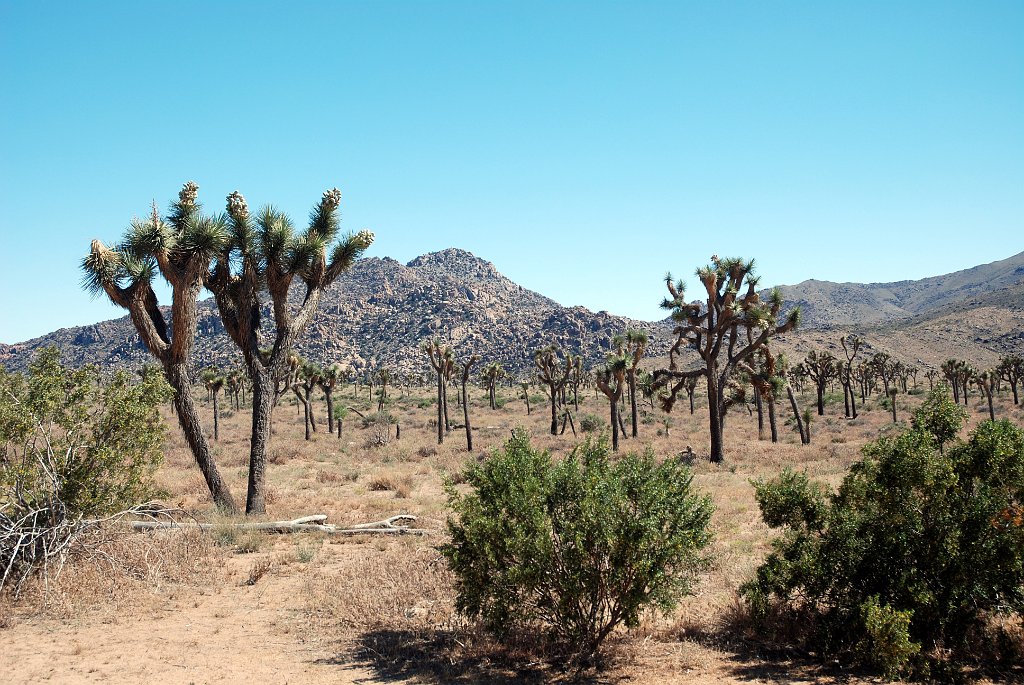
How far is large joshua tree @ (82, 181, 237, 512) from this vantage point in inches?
538

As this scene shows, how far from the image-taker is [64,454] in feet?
32.0

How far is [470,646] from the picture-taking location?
7.35 m

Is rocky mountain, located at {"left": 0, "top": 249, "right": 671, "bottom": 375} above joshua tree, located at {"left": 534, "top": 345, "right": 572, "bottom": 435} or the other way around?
above

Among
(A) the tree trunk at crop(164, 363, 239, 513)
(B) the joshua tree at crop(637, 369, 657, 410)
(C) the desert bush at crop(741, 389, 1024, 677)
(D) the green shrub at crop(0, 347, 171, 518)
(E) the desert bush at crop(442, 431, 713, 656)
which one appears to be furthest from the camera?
(B) the joshua tree at crop(637, 369, 657, 410)

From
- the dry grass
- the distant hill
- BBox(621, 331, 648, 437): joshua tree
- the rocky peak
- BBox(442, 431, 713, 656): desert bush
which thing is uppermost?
the rocky peak

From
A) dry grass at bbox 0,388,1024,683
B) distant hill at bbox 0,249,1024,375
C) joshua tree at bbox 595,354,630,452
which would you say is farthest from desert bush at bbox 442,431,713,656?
distant hill at bbox 0,249,1024,375

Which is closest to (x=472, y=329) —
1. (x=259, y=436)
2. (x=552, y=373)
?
(x=552, y=373)

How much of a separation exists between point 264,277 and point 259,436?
3638 millimetres

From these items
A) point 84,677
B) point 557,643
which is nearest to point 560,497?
point 557,643

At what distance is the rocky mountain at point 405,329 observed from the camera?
4870 inches

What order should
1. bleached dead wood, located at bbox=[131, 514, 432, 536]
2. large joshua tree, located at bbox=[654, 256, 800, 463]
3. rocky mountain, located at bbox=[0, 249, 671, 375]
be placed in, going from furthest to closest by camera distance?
1. rocky mountain, located at bbox=[0, 249, 671, 375]
2. large joshua tree, located at bbox=[654, 256, 800, 463]
3. bleached dead wood, located at bbox=[131, 514, 432, 536]

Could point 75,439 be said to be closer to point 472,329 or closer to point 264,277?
point 264,277

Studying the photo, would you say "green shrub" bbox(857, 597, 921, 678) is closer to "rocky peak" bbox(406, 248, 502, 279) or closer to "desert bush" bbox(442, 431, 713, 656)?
"desert bush" bbox(442, 431, 713, 656)

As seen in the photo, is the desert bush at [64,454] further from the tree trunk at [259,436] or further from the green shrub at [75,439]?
the tree trunk at [259,436]
